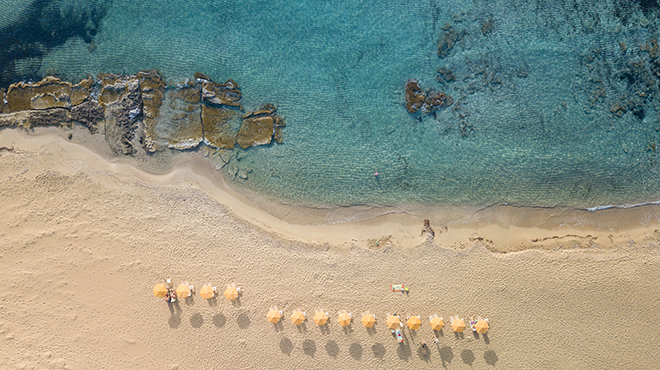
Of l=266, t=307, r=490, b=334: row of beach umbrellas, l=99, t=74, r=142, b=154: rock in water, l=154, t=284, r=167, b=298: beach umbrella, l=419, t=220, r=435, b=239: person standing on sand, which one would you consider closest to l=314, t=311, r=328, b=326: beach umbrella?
l=266, t=307, r=490, b=334: row of beach umbrellas

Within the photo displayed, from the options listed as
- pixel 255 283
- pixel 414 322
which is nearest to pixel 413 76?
pixel 414 322

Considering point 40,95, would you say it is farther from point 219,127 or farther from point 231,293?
point 231,293

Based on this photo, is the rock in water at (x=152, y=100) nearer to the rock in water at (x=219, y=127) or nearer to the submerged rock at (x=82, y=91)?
the rock in water at (x=219, y=127)

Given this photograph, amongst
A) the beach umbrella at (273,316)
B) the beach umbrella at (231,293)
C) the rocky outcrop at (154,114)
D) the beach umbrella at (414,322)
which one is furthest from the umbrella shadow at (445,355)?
the rocky outcrop at (154,114)

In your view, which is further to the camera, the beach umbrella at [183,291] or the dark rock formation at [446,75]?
the dark rock formation at [446,75]

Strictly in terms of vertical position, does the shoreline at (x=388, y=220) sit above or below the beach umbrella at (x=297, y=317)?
above

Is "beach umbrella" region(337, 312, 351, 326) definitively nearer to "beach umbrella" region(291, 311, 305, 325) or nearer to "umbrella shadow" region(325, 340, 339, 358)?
"umbrella shadow" region(325, 340, 339, 358)
